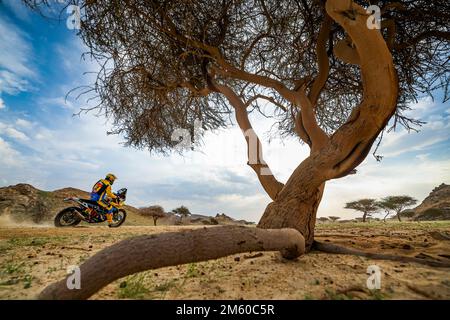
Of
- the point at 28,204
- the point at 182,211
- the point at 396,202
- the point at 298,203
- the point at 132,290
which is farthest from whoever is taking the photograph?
the point at 396,202

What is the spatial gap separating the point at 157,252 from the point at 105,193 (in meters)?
9.94

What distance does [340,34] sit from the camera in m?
6.38

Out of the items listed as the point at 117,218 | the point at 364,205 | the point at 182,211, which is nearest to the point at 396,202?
the point at 364,205

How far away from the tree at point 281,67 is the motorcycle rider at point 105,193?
3696 millimetres

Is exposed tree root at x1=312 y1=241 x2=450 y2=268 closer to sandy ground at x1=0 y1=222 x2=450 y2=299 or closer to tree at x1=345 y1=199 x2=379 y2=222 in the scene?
sandy ground at x1=0 y1=222 x2=450 y2=299

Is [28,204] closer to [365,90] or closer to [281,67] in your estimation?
[281,67]

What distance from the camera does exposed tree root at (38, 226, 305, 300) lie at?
2.02m

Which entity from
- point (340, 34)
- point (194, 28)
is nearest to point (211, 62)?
point (194, 28)

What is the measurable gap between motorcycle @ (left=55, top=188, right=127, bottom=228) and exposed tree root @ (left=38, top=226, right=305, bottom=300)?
9.38 m

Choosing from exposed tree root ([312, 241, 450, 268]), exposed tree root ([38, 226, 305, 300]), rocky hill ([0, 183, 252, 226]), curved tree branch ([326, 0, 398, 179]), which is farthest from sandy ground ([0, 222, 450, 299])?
rocky hill ([0, 183, 252, 226])

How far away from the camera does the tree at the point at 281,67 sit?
12.8 feet

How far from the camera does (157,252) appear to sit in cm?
229
